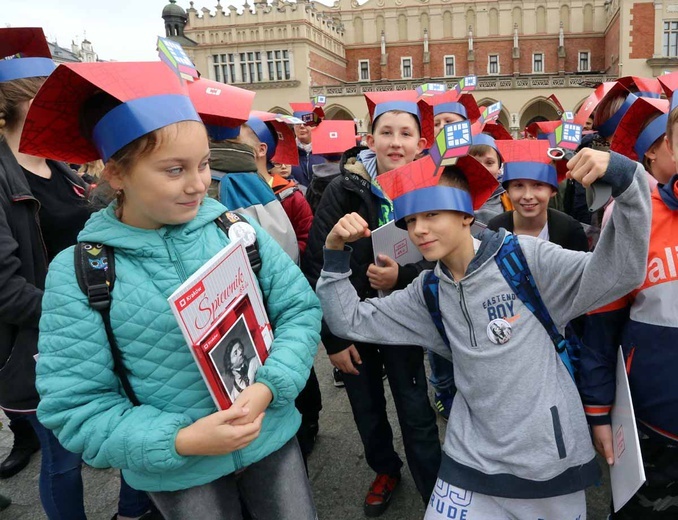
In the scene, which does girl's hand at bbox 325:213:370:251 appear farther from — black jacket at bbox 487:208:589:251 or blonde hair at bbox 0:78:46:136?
blonde hair at bbox 0:78:46:136

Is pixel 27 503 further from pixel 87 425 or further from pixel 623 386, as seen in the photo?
pixel 623 386

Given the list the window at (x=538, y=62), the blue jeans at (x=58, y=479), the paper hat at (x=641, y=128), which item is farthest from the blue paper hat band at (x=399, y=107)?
the window at (x=538, y=62)

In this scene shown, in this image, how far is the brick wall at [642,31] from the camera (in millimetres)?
28672

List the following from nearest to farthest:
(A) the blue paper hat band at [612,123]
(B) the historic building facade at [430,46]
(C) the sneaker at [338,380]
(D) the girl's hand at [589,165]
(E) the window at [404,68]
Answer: (D) the girl's hand at [589,165], (A) the blue paper hat band at [612,123], (C) the sneaker at [338,380], (B) the historic building facade at [430,46], (E) the window at [404,68]

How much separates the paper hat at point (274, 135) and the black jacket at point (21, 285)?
121 cm

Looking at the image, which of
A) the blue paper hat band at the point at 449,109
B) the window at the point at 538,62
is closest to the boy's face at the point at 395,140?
the blue paper hat band at the point at 449,109

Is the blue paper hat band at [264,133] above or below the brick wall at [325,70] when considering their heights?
below

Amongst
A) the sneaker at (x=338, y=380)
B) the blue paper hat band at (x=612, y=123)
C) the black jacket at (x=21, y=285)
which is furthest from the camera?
the sneaker at (x=338, y=380)

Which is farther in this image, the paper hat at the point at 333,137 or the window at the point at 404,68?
the window at the point at 404,68

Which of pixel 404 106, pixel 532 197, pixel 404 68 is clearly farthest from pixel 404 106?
pixel 404 68

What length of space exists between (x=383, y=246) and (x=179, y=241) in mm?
905

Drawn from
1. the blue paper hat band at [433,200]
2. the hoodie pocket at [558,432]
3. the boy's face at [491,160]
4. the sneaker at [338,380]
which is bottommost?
the sneaker at [338,380]

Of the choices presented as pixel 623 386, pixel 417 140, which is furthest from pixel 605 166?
pixel 417 140

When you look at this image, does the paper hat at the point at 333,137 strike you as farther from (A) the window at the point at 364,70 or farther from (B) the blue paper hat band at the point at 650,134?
(A) the window at the point at 364,70
